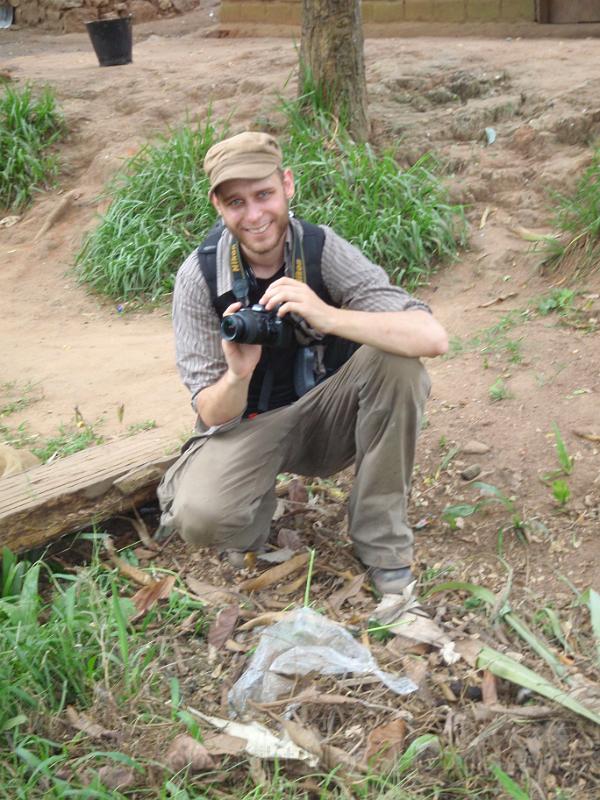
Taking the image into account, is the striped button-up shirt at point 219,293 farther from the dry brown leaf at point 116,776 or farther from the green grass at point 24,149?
the green grass at point 24,149

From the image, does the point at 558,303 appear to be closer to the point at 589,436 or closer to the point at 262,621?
the point at 589,436

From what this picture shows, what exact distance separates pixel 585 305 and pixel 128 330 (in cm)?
259

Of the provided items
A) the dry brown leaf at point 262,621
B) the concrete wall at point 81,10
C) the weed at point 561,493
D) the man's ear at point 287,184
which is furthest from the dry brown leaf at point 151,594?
the concrete wall at point 81,10

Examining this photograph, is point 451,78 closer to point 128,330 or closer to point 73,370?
point 128,330

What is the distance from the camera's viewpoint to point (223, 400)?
309 centimetres

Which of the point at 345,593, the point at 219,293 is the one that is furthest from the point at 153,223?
the point at 345,593

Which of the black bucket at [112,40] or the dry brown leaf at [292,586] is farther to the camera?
the black bucket at [112,40]

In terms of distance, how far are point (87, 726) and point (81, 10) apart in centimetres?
1156

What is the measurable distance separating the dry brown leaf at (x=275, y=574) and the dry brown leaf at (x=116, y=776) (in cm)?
86

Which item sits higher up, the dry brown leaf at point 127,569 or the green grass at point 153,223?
the green grass at point 153,223

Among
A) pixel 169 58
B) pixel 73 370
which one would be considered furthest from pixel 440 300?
pixel 169 58

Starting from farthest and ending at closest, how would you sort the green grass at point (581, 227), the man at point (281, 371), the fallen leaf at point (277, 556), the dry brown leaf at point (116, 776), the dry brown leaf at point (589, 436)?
the green grass at point (581, 227), the dry brown leaf at point (589, 436), the fallen leaf at point (277, 556), the man at point (281, 371), the dry brown leaf at point (116, 776)

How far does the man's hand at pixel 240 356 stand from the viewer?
292 cm

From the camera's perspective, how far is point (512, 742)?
2.64m
